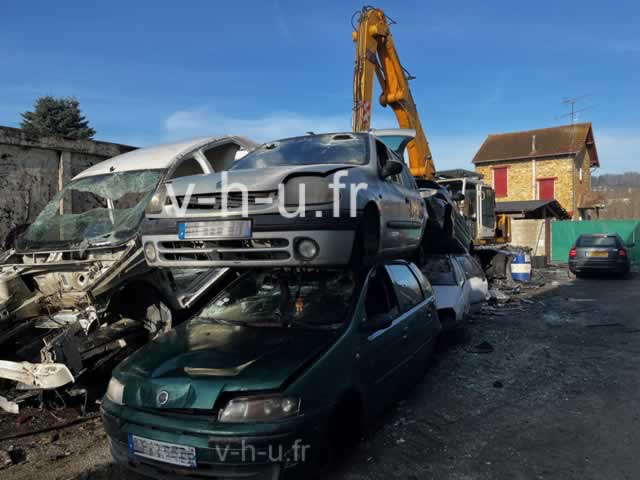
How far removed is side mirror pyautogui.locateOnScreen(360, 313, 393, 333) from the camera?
3588 mm

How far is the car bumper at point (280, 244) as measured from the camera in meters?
3.51

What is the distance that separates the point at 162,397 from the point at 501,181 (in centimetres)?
3071

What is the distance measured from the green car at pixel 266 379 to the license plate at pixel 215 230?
725 mm

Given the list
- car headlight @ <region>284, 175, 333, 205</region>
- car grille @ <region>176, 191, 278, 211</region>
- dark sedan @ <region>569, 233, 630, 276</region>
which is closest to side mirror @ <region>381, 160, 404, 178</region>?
car headlight @ <region>284, 175, 333, 205</region>

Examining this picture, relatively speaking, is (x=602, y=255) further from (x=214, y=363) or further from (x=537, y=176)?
(x=537, y=176)

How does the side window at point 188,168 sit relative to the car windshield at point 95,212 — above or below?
above

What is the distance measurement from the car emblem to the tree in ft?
94.8

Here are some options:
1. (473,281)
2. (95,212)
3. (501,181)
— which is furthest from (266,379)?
(501,181)

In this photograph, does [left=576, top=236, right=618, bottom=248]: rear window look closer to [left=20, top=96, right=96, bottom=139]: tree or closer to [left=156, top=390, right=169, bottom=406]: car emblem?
[left=156, top=390, right=169, bottom=406]: car emblem

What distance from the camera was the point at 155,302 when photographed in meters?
5.09

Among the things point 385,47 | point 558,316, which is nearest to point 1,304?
point 558,316

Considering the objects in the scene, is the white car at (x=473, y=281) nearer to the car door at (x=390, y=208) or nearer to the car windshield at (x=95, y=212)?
the car door at (x=390, y=208)

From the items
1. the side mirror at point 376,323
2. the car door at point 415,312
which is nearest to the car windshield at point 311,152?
the car door at point 415,312

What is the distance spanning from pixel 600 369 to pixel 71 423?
600 cm
